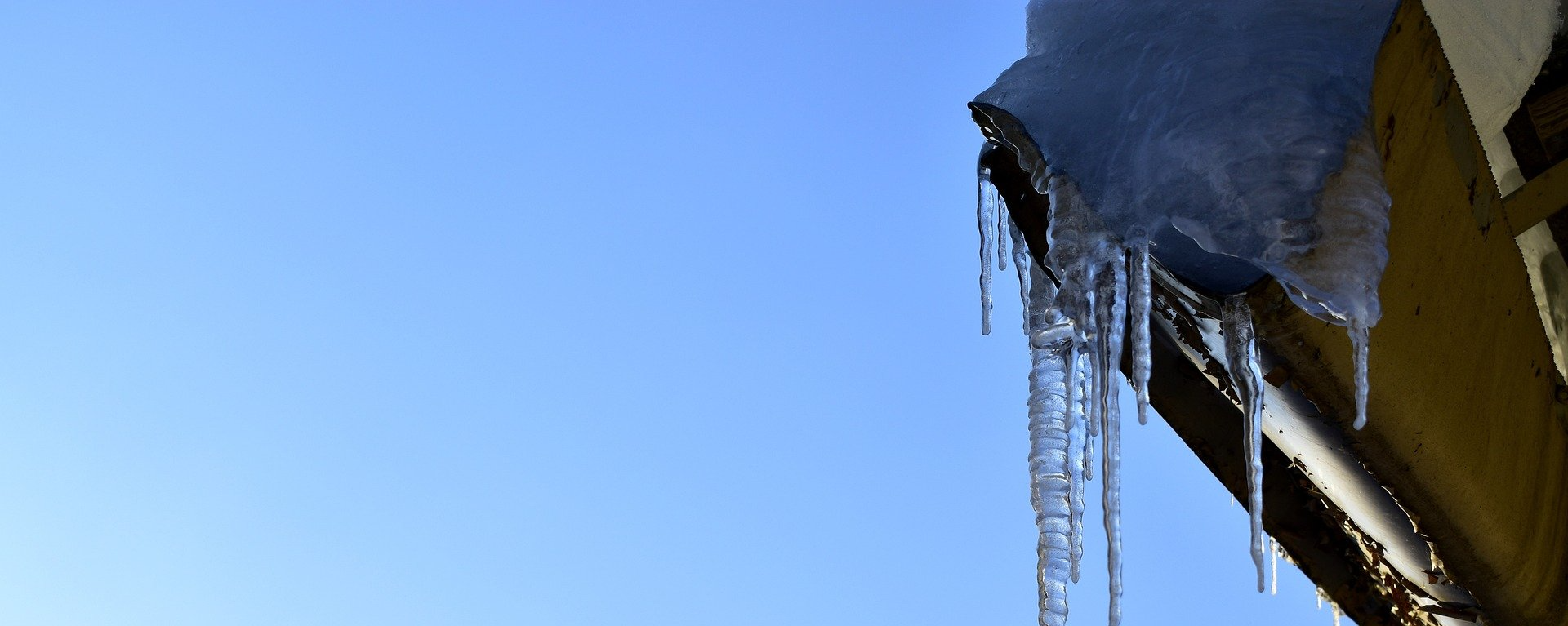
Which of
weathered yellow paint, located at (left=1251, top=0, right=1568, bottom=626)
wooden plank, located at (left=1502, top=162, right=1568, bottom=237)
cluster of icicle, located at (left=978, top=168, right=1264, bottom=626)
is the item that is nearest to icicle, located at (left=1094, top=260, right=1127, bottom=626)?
cluster of icicle, located at (left=978, top=168, right=1264, bottom=626)

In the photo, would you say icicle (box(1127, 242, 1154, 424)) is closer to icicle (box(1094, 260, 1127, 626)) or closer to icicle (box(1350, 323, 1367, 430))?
icicle (box(1094, 260, 1127, 626))

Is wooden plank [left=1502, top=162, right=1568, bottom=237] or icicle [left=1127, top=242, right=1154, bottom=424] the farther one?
wooden plank [left=1502, top=162, right=1568, bottom=237]

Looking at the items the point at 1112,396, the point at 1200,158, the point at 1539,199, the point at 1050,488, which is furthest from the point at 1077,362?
the point at 1539,199

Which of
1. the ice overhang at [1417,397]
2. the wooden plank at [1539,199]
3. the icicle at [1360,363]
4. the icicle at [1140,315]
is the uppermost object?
the wooden plank at [1539,199]

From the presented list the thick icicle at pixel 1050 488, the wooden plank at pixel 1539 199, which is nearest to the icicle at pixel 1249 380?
the thick icicle at pixel 1050 488

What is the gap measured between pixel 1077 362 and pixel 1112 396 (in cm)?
12

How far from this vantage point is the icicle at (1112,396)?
1283 mm

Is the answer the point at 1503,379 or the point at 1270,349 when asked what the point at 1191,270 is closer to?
the point at 1270,349

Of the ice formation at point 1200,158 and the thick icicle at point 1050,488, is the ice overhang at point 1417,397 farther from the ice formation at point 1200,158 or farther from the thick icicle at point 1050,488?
the thick icicle at point 1050,488

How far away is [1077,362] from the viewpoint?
152 centimetres

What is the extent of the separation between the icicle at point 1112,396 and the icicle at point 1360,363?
0.76ft

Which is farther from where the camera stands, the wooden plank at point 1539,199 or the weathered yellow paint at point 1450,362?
the wooden plank at point 1539,199

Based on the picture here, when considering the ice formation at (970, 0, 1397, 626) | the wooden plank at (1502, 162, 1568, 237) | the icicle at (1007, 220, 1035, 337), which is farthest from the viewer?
the wooden plank at (1502, 162, 1568, 237)

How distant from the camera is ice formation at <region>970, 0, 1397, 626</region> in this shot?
45.7 inches
